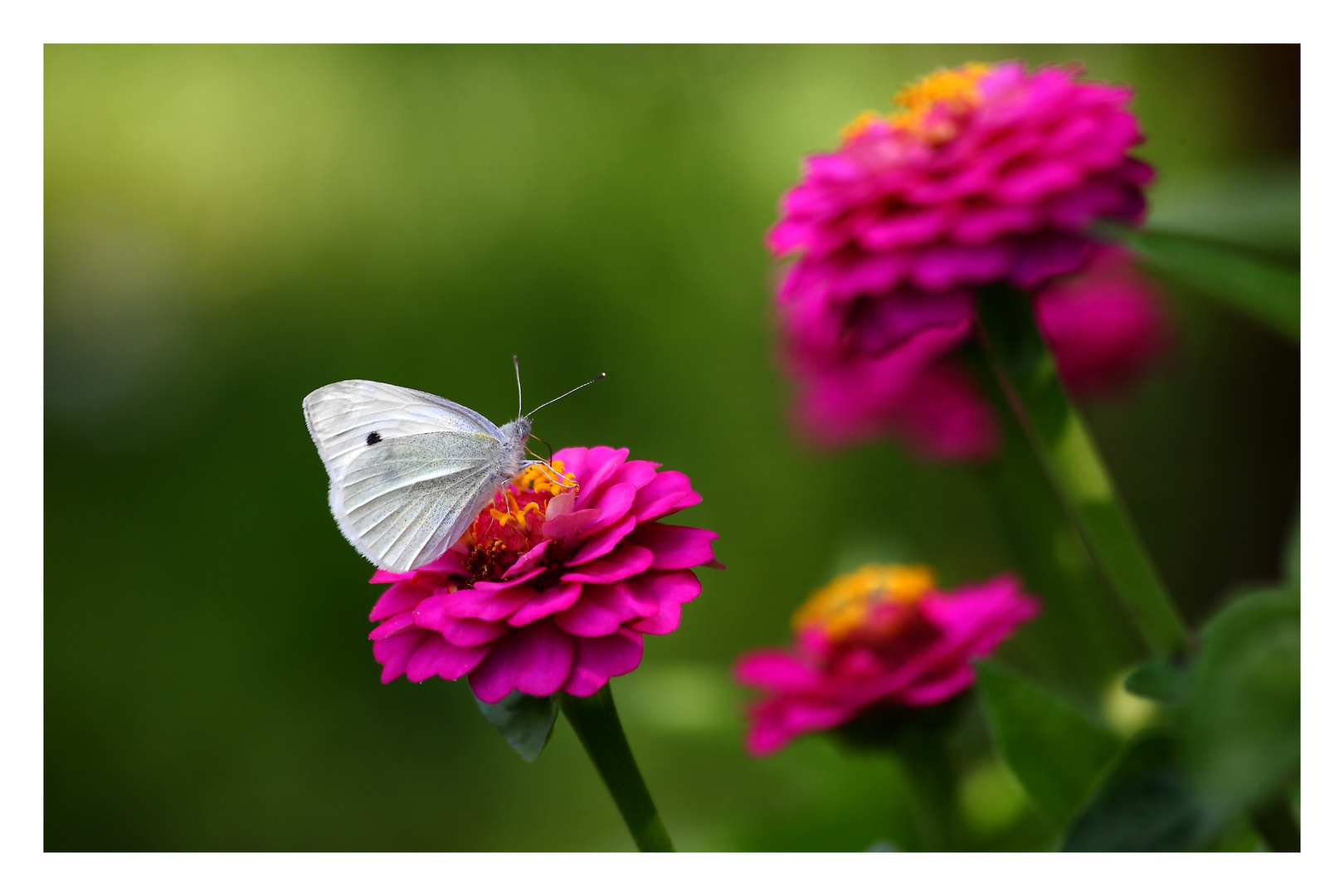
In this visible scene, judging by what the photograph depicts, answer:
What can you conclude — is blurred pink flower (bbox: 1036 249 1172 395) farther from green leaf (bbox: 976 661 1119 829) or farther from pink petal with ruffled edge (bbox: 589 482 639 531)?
pink petal with ruffled edge (bbox: 589 482 639 531)

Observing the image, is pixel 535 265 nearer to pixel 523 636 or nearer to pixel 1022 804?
pixel 1022 804

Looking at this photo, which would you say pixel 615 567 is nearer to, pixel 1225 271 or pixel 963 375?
pixel 1225 271

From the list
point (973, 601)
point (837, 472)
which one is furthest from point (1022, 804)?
point (837, 472)

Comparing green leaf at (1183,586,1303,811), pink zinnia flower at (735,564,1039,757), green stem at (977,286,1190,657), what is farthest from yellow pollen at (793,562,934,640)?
green leaf at (1183,586,1303,811)

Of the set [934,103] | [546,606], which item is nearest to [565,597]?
[546,606]

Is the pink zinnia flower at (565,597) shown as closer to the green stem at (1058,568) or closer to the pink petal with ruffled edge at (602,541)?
the pink petal with ruffled edge at (602,541)
